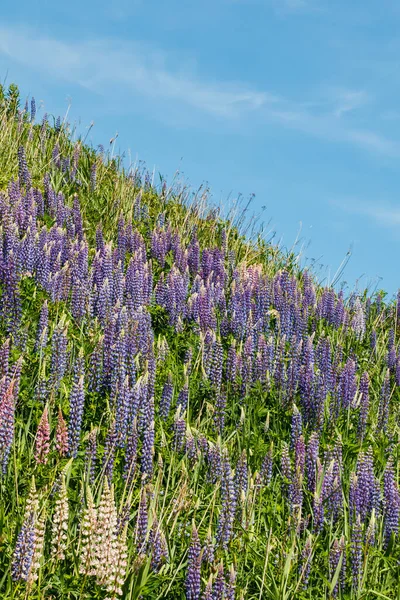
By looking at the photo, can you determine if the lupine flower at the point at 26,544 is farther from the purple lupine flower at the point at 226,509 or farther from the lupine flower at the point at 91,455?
the purple lupine flower at the point at 226,509

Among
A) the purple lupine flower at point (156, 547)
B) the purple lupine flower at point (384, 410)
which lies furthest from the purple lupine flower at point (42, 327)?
the purple lupine flower at point (384, 410)

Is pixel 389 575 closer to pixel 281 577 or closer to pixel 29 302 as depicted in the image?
pixel 281 577

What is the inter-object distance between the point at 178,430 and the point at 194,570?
2.03 meters

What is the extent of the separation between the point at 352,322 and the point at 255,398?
4379 mm

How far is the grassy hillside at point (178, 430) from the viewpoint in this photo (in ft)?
15.4

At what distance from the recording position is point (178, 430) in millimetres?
6336

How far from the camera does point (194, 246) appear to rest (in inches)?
494

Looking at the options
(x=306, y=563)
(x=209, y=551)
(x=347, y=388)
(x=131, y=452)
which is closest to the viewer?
(x=209, y=551)

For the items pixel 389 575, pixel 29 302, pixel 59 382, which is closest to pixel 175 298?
pixel 29 302

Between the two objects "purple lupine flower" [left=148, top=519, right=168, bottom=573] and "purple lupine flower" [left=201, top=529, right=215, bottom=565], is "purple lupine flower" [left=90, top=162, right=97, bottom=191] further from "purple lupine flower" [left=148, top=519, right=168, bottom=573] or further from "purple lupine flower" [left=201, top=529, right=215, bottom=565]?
"purple lupine flower" [left=201, top=529, right=215, bottom=565]

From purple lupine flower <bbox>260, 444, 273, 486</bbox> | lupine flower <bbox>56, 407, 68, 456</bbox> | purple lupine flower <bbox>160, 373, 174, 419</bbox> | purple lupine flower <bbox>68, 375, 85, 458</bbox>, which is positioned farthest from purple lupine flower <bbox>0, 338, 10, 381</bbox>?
purple lupine flower <bbox>260, 444, 273, 486</bbox>

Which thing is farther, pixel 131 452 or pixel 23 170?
pixel 23 170

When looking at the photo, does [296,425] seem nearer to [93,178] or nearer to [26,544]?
[26,544]

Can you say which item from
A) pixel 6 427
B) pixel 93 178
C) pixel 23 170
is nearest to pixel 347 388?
pixel 6 427
